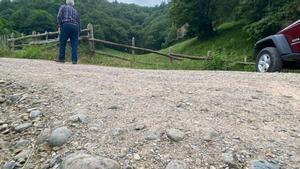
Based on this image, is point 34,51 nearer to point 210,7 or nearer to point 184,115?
point 184,115

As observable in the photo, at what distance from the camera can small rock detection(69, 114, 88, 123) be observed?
3724mm

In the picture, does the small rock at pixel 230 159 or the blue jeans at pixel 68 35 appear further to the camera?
the blue jeans at pixel 68 35

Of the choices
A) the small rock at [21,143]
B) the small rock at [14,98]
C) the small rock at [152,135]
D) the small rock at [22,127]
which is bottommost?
the small rock at [21,143]

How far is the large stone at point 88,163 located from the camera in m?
2.82

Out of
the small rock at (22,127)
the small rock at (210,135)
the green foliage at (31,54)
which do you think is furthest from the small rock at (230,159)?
the green foliage at (31,54)

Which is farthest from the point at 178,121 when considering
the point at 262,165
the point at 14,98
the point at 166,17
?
the point at 166,17

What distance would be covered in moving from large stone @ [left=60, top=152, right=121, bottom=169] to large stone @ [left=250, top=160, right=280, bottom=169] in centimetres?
102

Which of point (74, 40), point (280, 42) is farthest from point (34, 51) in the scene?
point (280, 42)

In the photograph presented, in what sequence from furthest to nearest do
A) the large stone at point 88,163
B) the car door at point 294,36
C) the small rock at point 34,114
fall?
the car door at point 294,36, the small rock at point 34,114, the large stone at point 88,163

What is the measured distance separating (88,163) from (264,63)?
6427 mm

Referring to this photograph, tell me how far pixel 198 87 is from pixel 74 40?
5527 mm

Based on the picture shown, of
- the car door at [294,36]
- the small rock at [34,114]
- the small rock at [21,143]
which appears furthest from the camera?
the car door at [294,36]

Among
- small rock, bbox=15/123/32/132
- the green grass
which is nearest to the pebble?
small rock, bbox=15/123/32/132

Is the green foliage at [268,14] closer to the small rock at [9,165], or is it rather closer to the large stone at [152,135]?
Result: the large stone at [152,135]
